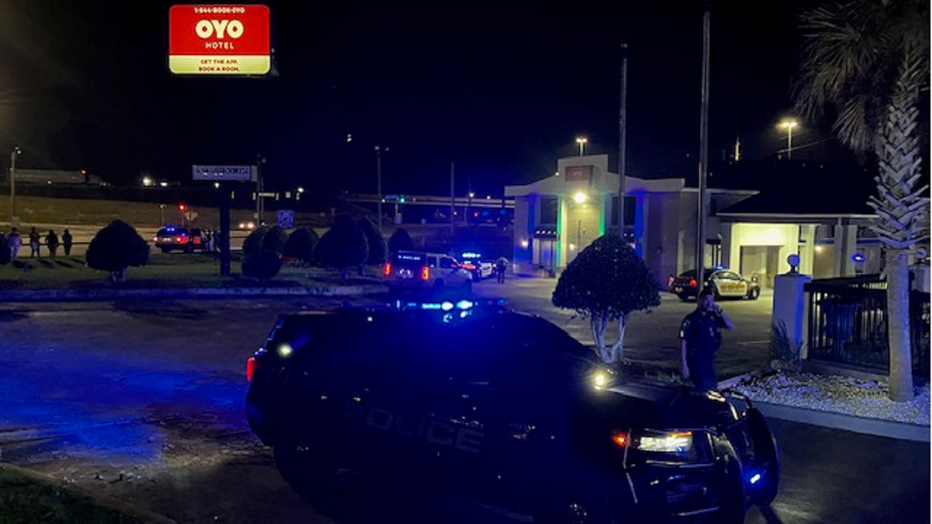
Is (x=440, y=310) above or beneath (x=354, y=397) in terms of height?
above

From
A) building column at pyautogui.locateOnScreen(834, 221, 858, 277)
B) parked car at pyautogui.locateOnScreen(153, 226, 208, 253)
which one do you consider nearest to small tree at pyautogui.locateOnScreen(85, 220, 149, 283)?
parked car at pyautogui.locateOnScreen(153, 226, 208, 253)

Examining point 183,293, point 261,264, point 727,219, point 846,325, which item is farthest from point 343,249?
point 846,325

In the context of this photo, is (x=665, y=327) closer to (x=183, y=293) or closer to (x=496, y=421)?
(x=183, y=293)

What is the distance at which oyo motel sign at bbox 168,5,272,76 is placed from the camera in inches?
1152

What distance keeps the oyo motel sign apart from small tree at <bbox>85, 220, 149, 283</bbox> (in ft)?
23.1

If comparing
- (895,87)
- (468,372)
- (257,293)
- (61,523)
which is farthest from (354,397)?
(257,293)

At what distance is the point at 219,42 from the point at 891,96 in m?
24.3

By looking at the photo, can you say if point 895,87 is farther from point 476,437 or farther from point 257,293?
point 257,293

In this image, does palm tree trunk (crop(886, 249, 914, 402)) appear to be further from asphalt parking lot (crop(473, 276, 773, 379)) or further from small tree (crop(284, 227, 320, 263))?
small tree (crop(284, 227, 320, 263))

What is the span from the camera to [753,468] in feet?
21.2

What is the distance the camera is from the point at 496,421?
6.22 m

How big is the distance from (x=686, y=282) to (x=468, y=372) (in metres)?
25.3

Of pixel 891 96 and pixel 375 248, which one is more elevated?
pixel 891 96

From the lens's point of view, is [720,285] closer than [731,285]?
Yes
